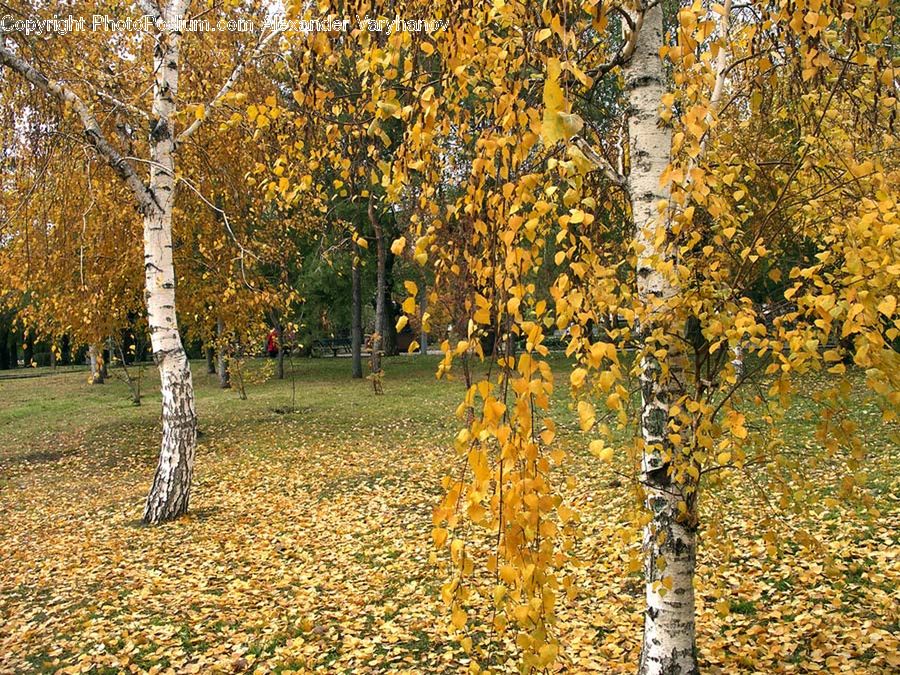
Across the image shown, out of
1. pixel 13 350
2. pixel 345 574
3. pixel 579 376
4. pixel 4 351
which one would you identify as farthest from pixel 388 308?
pixel 579 376

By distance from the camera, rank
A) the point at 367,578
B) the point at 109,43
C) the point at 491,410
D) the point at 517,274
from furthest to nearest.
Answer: the point at 109,43 → the point at 367,578 → the point at 517,274 → the point at 491,410

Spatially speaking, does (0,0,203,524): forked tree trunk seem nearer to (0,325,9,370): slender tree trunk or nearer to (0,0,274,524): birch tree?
(0,0,274,524): birch tree

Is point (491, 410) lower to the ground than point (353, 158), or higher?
lower

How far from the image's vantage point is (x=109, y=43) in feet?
30.2

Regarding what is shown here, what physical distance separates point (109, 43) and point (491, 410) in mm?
9960

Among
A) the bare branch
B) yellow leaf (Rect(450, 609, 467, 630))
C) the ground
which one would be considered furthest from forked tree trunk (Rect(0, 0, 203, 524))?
yellow leaf (Rect(450, 609, 467, 630))

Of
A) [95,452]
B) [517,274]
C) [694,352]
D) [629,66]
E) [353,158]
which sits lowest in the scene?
[95,452]

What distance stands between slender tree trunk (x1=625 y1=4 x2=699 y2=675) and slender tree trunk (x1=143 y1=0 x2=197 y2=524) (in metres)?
5.23

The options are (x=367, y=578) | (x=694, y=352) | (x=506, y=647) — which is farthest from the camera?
(x=367, y=578)

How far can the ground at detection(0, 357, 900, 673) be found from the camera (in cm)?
361

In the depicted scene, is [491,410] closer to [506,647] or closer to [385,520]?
[506,647]

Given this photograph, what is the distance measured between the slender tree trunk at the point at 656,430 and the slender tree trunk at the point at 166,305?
5229 millimetres

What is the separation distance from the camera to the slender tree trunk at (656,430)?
2.66m

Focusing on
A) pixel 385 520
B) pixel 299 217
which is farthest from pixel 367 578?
pixel 299 217
